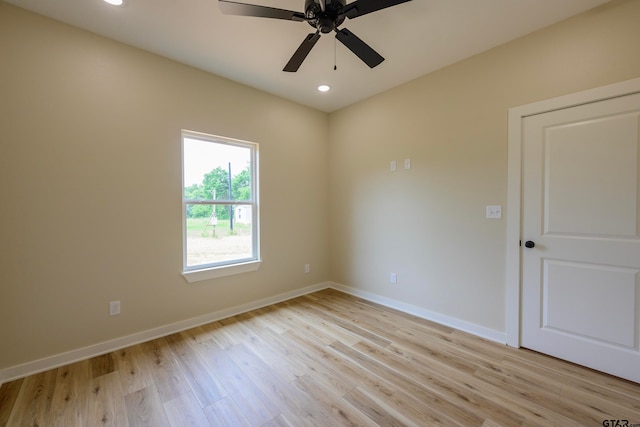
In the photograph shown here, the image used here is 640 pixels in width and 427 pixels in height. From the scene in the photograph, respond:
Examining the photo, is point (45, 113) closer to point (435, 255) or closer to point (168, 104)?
point (168, 104)

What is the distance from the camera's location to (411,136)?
122 inches

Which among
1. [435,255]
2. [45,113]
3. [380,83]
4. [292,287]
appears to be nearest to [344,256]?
[292,287]

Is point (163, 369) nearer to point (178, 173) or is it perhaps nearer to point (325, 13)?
point (178, 173)

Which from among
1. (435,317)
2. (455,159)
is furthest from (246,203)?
(435,317)

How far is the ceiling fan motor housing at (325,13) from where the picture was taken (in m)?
1.53

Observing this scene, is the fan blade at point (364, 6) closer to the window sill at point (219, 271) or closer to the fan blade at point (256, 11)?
the fan blade at point (256, 11)

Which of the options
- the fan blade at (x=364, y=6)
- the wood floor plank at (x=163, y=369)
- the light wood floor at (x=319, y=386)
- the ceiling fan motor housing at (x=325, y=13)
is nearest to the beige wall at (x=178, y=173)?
the wood floor plank at (x=163, y=369)

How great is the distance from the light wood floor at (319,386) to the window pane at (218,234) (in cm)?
85

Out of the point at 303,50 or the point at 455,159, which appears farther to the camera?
the point at 455,159

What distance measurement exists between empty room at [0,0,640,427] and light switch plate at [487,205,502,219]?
19 millimetres

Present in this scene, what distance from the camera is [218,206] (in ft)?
9.99

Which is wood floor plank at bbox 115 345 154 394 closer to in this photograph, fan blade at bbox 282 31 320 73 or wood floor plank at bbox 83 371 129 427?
wood floor plank at bbox 83 371 129 427

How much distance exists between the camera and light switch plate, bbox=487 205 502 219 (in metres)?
2.44

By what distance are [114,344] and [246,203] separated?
1.85 meters
